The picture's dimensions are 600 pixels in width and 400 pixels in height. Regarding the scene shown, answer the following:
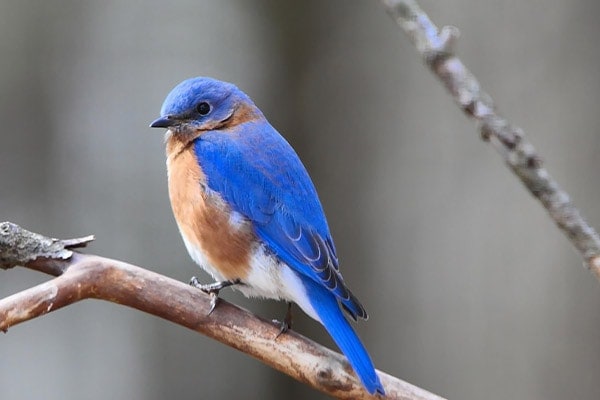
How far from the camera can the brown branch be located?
2.05m

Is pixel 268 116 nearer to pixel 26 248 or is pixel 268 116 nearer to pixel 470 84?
pixel 26 248

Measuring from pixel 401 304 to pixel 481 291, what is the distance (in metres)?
0.34

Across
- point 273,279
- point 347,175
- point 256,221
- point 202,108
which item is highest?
point 347,175

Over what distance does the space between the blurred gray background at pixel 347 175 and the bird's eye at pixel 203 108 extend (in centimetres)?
100

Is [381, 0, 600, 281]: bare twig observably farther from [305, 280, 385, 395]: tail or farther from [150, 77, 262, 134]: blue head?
[150, 77, 262, 134]: blue head

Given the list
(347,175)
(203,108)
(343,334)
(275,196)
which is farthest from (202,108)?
(347,175)

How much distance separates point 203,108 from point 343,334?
0.88 metres

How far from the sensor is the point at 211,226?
2.42m

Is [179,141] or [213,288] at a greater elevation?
[179,141]

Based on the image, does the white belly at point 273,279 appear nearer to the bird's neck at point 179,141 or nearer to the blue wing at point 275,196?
the blue wing at point 275,196

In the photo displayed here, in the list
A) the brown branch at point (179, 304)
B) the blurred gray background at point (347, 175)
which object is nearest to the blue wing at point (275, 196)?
the brown branch at point (179, 304)

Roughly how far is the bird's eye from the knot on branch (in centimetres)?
69

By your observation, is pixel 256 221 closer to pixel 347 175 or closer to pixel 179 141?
pixel 179 141

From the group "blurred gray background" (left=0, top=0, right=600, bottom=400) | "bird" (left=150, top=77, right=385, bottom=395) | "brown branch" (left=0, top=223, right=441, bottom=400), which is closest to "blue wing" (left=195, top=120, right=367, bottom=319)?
"bird" (left=150, top=77, right=385, bottom=395)
